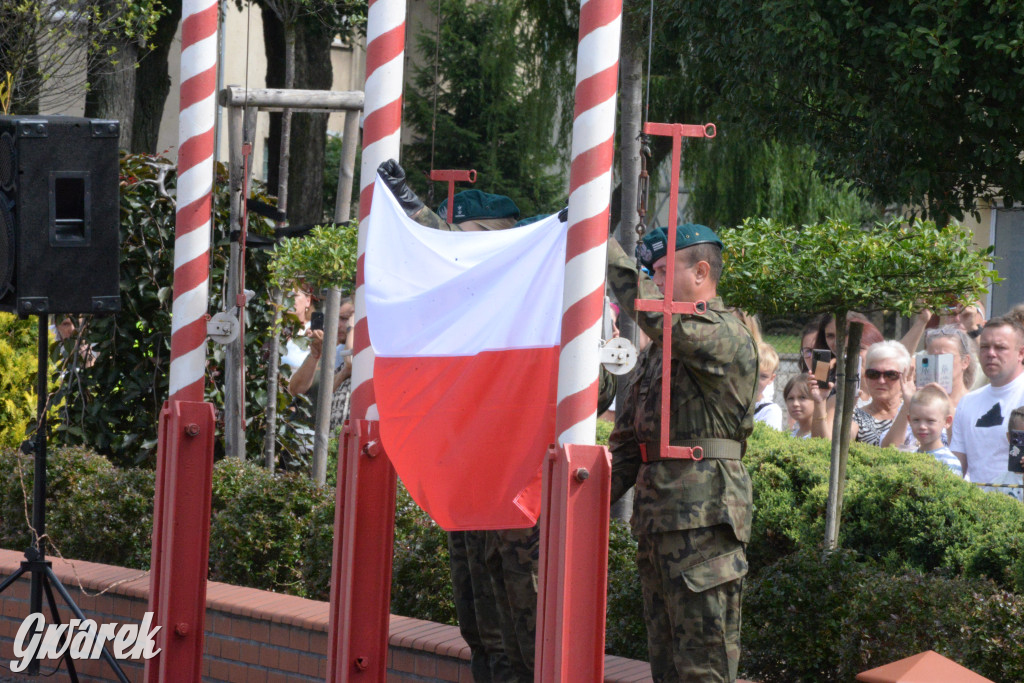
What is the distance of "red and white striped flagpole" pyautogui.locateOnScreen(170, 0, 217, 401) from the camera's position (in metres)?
5.00

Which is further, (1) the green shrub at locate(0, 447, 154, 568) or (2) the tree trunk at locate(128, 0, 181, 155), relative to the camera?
(2) the tree trunk at locate(128, 0, 181, 155)

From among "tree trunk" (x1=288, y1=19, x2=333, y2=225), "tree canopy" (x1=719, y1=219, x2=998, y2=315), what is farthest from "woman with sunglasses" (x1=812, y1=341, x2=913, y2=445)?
"tree trunk" (x1=288, y1=19, x2=333, y2=225)

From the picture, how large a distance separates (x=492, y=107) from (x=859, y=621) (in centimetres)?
1490

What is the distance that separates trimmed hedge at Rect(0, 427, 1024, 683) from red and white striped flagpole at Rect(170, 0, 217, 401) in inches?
56.6

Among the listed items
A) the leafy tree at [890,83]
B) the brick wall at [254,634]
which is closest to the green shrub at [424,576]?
the brick wall at [254,634]

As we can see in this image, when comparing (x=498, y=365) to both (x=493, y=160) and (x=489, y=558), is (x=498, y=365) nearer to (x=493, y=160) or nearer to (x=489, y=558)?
(x=489, y=558)

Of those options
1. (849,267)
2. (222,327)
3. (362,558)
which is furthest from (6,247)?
(849,267)

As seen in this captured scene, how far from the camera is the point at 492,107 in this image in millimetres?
18672

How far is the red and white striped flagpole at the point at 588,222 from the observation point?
3.61 meters

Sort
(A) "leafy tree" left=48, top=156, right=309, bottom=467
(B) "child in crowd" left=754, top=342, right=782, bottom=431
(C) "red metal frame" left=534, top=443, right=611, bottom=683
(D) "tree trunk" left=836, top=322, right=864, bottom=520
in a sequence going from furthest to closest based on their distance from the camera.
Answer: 1. (A) "leafy tree" left=48, top=156, right=309, bottom=467
2. (B) "child in crowd" left=754, top=342, right=782, bottom=431
3. (D) "tree trunk" left=836, top=322, right=864, bottom=520
4. (C) "red metal frame" left=534, top=443, right=611, bottom=683

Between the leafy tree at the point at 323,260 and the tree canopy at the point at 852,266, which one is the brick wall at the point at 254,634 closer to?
the leafy tree at the point at 323,260

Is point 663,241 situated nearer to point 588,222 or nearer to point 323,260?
point 588,222

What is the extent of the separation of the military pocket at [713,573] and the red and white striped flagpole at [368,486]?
1.08m

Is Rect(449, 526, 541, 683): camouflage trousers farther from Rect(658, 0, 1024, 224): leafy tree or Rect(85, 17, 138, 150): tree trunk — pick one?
Rect(85, 17, 138, 150): tree trunk
